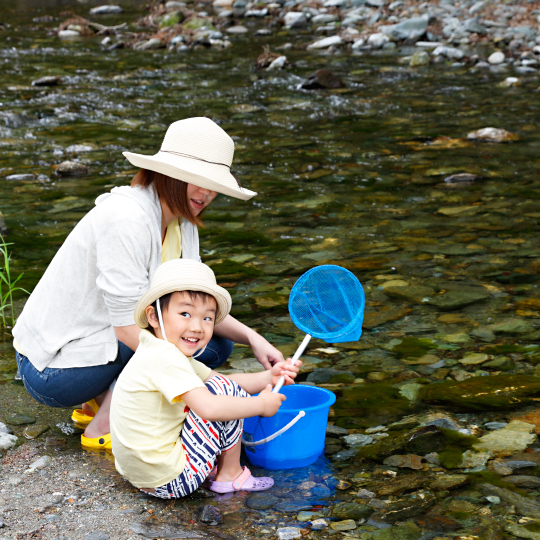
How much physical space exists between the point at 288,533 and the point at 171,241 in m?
1.20

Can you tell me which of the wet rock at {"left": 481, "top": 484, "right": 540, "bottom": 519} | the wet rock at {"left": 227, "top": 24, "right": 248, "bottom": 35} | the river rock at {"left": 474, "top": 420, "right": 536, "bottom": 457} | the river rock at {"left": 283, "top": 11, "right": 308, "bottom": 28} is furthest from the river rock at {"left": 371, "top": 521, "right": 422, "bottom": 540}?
the river rock at {"left": 283, "top": 11, "right": 308, "bottom": 28}

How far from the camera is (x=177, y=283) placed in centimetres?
227

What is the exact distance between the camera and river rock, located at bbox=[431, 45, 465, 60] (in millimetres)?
12016

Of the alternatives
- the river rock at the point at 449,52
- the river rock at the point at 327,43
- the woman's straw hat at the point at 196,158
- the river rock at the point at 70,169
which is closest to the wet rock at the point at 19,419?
the woman's straw hat at the point at 196,158

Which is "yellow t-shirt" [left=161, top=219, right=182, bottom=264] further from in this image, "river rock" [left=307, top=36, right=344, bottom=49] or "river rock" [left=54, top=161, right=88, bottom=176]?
"river rock" [left=307, top=36, right=344, bottom=49]

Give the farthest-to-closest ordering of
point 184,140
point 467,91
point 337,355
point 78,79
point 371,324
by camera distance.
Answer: point 78,79
point 467,91
point 371,324
point 337,355
point 184,140

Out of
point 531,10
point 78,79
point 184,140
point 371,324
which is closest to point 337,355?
point 371,324

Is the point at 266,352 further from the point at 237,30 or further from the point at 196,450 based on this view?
the point at 237,30

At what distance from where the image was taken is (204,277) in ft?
7.67

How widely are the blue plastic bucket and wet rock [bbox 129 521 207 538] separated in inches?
18.9

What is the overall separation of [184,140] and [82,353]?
873mm

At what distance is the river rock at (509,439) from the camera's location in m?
2.64

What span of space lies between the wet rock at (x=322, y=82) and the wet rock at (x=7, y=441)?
8.35 meters

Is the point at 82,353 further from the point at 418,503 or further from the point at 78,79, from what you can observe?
the point at 78,79
